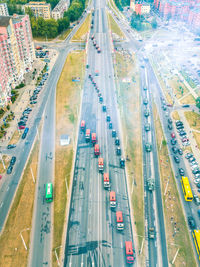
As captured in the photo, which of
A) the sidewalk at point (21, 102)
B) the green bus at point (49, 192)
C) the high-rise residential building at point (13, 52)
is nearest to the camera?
the green bus at point (49, 192)

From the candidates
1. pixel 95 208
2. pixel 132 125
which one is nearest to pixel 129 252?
pixel 95 208

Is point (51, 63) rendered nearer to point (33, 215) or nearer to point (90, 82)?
point (90, 82)

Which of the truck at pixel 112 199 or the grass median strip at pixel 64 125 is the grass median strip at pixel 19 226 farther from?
the truck at pixel 112 199

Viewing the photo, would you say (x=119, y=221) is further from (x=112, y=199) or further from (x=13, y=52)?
(x=13, y=52)

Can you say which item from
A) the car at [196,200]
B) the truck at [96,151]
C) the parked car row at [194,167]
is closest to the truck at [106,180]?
the truck at [96,151]

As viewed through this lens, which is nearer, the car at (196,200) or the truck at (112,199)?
the truck at (112,199)

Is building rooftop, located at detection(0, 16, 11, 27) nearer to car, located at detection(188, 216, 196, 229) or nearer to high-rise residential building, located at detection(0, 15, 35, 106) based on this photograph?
high-rise residential building, located at detection(0, 15, 35, 106)
